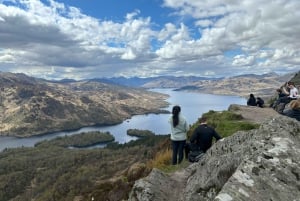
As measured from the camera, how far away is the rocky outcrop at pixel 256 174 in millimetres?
6793

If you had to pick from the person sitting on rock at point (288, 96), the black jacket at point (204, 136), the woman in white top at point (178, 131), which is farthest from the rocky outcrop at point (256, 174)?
the person sitting on rock at point (288, 96)

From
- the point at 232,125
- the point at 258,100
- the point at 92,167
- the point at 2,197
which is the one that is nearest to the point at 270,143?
the point at 232,125

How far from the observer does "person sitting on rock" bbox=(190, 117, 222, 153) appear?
18.0 m

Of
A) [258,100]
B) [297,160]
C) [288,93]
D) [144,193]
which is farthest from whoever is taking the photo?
[258,100]

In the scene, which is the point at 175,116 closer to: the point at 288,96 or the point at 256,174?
the point at 256,174

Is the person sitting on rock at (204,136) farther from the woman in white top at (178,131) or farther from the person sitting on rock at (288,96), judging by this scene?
the person sitting on rock at (288,96)

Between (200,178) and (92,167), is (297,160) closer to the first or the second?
(200,178)

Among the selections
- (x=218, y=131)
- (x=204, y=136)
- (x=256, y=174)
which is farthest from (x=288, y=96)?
(x=256, y=174)

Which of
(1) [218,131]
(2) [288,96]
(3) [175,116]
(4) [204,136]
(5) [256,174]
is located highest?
(5) [256,174]

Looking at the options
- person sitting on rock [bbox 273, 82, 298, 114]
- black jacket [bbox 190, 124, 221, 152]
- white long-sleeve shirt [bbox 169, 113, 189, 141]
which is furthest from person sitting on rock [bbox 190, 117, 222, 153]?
person sitting on rock [bbox 273, 82, 298, 114]

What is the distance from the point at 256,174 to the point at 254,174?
0.14 ft

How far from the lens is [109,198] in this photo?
61.5 ft

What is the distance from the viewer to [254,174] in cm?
714

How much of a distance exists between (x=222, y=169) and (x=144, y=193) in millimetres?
3810
